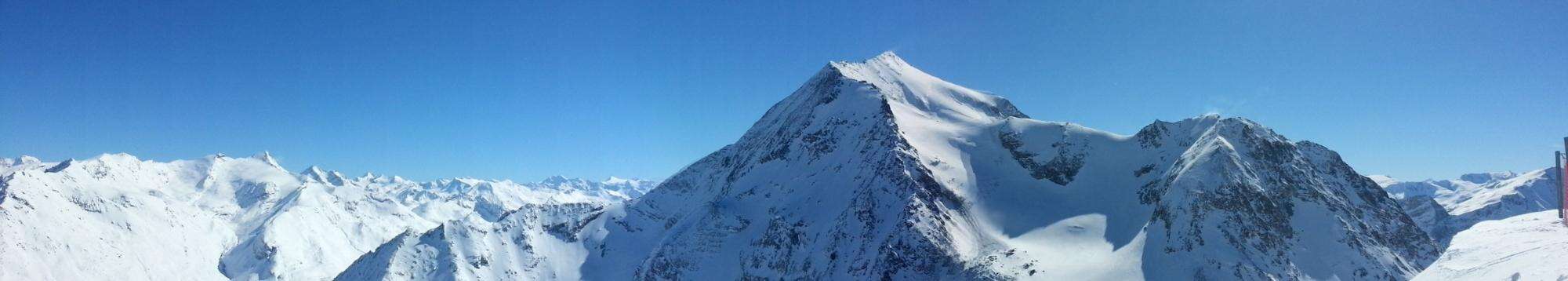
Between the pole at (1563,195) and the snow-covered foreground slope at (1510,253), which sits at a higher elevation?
the pole at (1563,195)

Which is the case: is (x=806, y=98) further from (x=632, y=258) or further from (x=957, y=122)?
(x=632, y=258)

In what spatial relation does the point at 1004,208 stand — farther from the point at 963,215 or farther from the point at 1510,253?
the point at 1510,253

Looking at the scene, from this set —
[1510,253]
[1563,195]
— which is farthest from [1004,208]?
[1510,253]

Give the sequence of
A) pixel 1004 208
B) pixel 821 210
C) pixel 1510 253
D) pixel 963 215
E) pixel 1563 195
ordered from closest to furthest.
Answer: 1. pixel 1510 253
2. pixel 1563 195
3. pixel 963 215
4. pixel 1004 208
5. pixel 821 210

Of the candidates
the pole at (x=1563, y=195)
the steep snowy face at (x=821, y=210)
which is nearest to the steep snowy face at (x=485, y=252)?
the steep snowy face at (x=821, y=210)

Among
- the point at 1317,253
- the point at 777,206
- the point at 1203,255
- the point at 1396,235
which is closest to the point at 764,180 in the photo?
the point at 777,206

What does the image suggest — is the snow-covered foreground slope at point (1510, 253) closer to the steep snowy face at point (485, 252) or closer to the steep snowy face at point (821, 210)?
the steep snowy face at point (821, 210)
